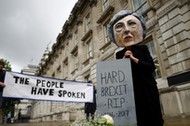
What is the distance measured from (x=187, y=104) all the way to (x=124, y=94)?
14.0ft

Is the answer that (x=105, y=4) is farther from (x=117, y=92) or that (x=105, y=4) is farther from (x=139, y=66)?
(x=117, y=92)

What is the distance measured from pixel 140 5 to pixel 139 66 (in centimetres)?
788

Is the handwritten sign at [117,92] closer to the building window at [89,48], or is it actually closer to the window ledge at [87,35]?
the building window at [89,48]

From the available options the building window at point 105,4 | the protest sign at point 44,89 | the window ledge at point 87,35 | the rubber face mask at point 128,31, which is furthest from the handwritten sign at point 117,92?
the window ledge at point 87,35

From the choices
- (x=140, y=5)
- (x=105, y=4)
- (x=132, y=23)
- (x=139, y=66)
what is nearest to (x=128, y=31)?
(x=132, y=23)

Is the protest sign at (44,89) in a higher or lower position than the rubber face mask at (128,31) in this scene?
lower

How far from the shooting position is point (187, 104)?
500 cm

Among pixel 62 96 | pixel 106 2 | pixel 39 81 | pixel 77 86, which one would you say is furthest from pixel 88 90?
pixel 106 2

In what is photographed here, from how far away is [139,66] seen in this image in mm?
1981

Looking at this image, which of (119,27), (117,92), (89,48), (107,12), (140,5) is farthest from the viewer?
(89,48)

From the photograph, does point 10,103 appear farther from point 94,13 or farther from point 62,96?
point 62,96

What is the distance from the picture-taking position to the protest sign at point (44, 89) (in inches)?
195

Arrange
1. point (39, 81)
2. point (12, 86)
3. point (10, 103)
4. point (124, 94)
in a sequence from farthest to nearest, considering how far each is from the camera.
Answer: point (10, 103) < point (39, 81) < point (12, 86) < point (124, 94)

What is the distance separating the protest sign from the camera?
4.96 meters
